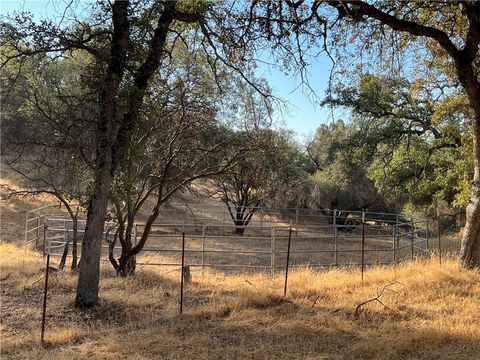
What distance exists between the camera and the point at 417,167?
2253 centimetres

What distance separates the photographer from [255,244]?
Result: 71.4 feet

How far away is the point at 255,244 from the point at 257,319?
1516 cm

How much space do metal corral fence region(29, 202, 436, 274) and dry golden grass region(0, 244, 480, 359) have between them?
2.44 metres

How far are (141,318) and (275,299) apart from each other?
230cm

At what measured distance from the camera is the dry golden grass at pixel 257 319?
5320 mm

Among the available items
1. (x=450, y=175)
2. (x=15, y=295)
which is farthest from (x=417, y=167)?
(x=15, y=295)

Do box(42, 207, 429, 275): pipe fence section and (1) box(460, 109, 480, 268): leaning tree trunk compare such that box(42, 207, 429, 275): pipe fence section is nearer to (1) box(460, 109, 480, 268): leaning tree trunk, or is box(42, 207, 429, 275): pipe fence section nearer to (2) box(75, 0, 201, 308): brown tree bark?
A: (1) box(460, 109, 480, 268): leaning tree trunk

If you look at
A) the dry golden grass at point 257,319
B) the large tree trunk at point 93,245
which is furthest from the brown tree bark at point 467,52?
the large tree trunk at point 93,245

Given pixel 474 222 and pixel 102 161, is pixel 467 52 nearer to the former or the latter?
pixel 474 222

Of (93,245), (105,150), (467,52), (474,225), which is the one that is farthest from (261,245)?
(105,150)

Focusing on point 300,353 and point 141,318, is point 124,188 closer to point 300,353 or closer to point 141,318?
point 141,318

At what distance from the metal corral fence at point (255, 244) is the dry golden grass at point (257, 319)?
8.00ft

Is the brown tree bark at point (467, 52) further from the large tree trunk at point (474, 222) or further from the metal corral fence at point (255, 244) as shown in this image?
the metal corral fence at point (255, 244)

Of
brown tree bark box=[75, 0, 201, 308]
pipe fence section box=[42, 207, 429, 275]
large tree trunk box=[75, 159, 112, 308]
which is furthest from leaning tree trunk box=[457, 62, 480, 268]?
large tree trunk box=[75, 159, 112, 308]
